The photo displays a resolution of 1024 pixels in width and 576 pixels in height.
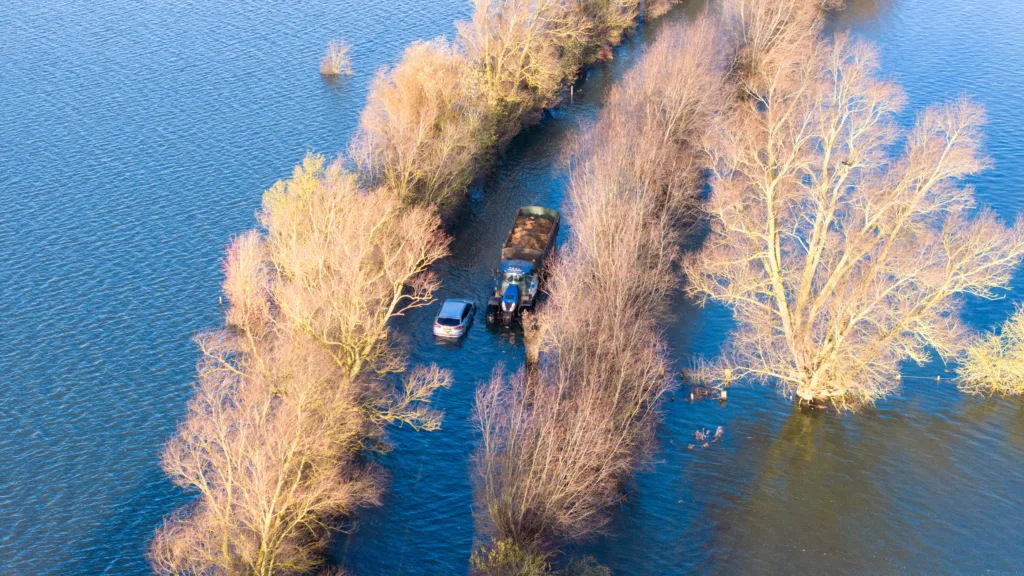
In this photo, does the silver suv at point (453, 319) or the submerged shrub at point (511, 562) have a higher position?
the silver suv at point (453, 319)

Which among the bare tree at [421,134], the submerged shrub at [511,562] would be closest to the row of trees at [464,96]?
the bare tree at [421,134]

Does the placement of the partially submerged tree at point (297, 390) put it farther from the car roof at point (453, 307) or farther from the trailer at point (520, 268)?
the trailer at point (520, 268)

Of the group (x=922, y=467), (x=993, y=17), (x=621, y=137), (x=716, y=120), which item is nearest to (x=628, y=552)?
(x=922, y=467)

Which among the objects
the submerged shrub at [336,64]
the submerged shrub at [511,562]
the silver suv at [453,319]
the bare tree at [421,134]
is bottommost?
the submerged shrub at [511,562]

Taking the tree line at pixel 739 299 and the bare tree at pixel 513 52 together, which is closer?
the tree line at pixel 739 299

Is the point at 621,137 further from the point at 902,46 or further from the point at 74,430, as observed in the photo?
the point at 902,46

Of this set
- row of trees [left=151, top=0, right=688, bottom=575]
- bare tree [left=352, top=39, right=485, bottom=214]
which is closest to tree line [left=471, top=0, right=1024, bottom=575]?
row of trees [left=151, top=0, right=688, bottom=575]
